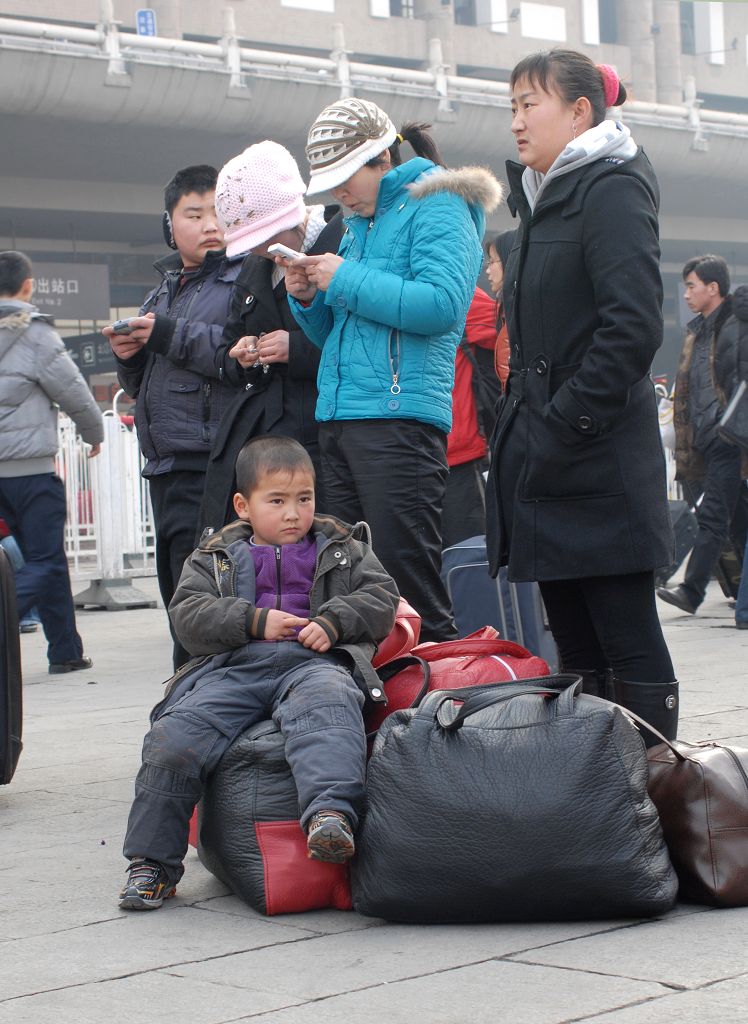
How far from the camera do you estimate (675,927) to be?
3.04 m

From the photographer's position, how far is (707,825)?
3170 mm

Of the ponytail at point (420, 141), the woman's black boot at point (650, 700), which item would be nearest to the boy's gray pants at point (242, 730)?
the woman's black boot at point (650, 700)

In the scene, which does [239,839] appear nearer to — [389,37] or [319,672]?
[319,672]

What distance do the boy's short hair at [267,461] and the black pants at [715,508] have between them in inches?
204

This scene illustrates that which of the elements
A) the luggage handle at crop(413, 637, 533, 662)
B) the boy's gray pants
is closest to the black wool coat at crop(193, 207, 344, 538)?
the luggage handle at crop(413, 637, 533, 662)

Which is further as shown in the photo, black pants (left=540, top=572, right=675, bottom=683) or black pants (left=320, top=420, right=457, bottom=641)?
black pants (left=320, top=420, right=457, bottom=641)

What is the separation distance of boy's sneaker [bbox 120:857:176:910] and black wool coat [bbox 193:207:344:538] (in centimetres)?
137

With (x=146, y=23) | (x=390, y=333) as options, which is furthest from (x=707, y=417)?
(x=146, y=23)

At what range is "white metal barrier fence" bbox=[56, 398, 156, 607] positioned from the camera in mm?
11297

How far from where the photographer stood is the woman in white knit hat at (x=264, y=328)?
4.59 m

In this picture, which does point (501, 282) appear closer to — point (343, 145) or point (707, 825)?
point (343, 145)

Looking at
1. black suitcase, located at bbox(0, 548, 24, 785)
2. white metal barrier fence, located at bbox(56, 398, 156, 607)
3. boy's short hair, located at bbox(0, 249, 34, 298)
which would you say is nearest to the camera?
black suitcase, located at bbox(0, 548, 24, 785)

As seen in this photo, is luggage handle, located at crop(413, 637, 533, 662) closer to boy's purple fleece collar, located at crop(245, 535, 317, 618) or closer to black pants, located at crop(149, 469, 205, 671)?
boy's purple fleece collar, located at crop(245, 535, 317, 618)

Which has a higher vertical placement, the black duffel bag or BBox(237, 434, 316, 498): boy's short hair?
BBox(237, 434, 316, 498): boy's short hair
